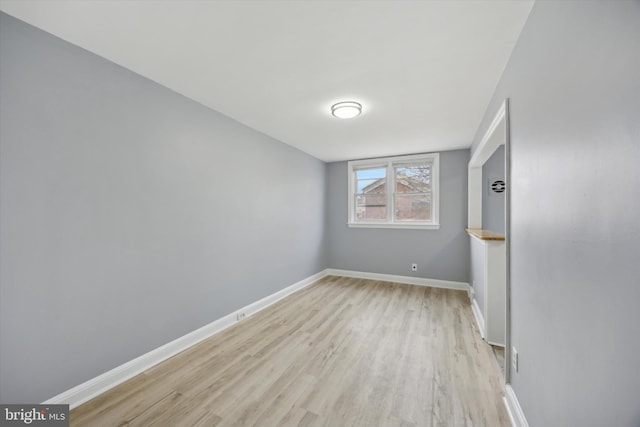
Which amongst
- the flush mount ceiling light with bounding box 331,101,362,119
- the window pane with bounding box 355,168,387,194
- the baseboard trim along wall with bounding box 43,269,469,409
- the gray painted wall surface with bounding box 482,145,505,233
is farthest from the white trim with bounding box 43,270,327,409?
the gray painted wall surface with bounding box 482,145,505,233

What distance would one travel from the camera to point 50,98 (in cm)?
160

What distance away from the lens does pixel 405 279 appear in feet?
15.6

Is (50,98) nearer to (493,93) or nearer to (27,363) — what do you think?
(27,363)

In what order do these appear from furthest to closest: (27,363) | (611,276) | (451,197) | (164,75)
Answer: (451,197), (164,75), (27,363), (611,276)

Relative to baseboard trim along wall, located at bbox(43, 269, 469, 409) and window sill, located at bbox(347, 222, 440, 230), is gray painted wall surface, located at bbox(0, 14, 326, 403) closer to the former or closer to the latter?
baseboard trim along wall, located at bbox(43, 269, 469, 409)

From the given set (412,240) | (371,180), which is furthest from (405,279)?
(371,180)

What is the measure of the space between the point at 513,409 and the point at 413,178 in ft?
12.5

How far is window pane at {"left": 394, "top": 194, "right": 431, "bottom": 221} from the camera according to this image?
4.72m

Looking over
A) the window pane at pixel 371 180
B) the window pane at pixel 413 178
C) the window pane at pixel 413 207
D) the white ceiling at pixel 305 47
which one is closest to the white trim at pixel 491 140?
the white ceiling at pixel 305 47

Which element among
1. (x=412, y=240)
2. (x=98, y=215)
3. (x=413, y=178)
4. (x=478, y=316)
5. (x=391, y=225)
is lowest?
(x=478, y=316)

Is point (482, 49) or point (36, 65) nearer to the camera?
point (36, 65)

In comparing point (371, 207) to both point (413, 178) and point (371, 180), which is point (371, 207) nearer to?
point (371, 180)

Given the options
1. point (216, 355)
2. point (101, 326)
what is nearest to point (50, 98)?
point (101, 326)

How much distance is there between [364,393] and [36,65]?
123 inches
